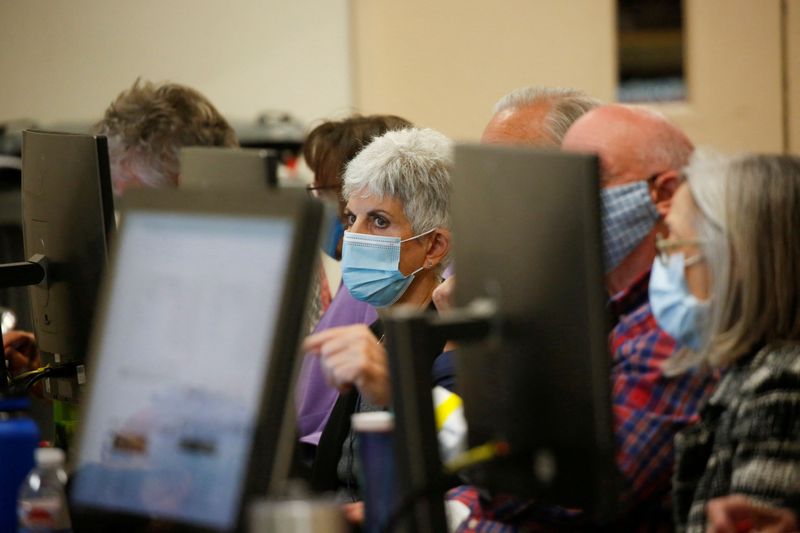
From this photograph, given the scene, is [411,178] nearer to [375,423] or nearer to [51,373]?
[51,373]

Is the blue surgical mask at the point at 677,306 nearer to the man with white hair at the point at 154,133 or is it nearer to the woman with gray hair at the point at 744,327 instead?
the woman with gray hair at the point at 744,327

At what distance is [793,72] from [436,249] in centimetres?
255

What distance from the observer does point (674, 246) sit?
1.39 meters

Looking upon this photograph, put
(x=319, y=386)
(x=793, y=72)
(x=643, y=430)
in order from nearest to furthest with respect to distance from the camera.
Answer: (x=643, y=430)
(x=319, y=386)
(x=793, y=72)

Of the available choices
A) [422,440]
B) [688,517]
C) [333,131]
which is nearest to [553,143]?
[333,131]

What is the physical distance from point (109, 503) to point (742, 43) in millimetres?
3583

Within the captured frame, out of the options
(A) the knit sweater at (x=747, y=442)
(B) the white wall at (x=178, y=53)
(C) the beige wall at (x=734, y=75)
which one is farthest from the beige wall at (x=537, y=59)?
(A) the knit sweater at (x=747, y=442)

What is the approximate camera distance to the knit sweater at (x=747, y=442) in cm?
123

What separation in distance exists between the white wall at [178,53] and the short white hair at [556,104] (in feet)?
7.49

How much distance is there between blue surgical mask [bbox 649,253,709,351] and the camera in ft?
4.45

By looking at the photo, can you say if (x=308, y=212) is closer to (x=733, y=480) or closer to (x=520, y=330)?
(x=520, y=330)

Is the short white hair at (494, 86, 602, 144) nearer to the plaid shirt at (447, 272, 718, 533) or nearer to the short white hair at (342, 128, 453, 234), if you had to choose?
the short white hair at (342, 128, 453, 234)

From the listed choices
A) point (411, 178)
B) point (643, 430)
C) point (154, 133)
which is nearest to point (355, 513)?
point (643, 430)

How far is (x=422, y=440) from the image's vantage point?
1.14 metres
